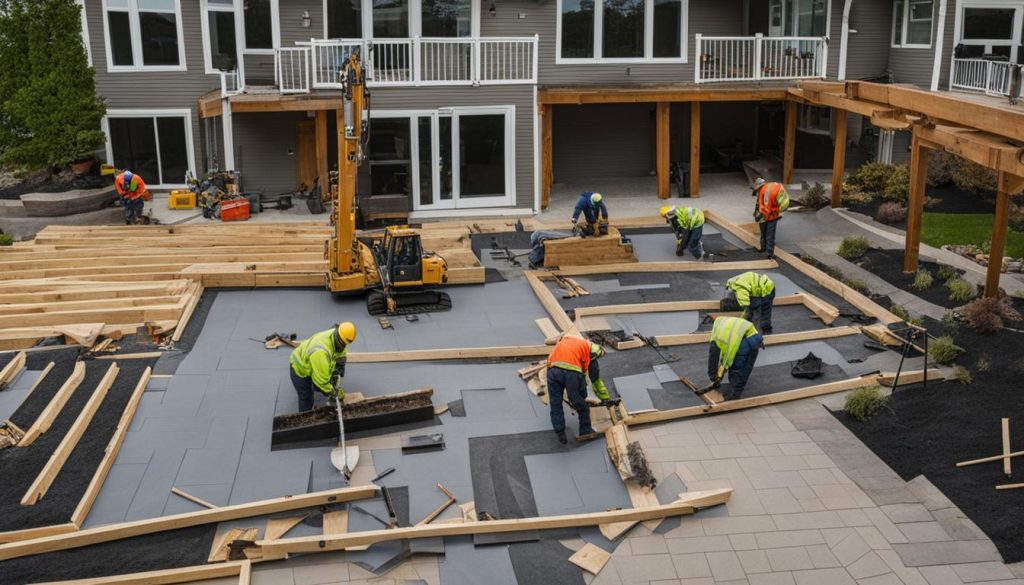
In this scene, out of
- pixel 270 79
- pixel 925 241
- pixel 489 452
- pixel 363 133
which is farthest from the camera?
pixel 270 79

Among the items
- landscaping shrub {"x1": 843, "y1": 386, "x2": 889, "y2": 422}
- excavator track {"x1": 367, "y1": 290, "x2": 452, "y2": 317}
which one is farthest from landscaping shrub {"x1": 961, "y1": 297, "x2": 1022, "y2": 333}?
excavator track {"x1": 367, "y1": 290, "x2": 452, "y2": 317}

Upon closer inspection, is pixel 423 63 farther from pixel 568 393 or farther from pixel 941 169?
pixel 568 393

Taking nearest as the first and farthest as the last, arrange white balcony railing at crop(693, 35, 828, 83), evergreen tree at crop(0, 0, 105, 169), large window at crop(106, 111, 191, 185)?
evergreen tree at crop(0, 0, 105, 169), white balcony railing at crop(693, 35, 828, 83), large window at crop(106, 111, 191, 185)

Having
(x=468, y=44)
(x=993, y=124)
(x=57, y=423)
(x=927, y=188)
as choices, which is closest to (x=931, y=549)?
(x=993, y=124)

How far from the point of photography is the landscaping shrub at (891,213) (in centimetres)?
2242

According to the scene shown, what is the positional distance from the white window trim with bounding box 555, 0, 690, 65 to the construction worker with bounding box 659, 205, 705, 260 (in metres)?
6.89

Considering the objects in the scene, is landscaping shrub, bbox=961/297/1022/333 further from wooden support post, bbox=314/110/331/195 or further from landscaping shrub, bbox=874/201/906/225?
wooden support post, bbox=314/110/331/195

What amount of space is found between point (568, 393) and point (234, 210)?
13269 mm

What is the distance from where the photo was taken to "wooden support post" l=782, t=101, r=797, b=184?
2597cm

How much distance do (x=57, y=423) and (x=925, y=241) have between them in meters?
16.9

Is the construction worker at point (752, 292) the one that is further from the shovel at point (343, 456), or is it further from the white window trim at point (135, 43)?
the white window trim at point (135, 43)

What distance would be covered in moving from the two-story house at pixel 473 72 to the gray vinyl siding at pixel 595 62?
38 mm

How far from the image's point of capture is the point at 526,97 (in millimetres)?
23875

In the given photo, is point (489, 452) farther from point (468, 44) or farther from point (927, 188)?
point (927, 188)
